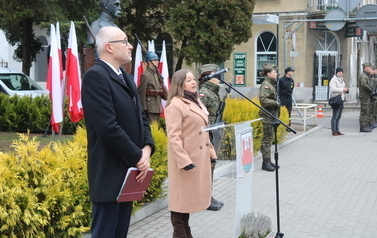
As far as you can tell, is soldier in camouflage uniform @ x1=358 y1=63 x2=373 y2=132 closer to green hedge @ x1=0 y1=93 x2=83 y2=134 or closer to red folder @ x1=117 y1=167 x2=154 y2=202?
green hedge @ x1=0 y1=93 x2=83 y2=134

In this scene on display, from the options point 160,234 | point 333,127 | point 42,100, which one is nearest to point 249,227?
point 160,234

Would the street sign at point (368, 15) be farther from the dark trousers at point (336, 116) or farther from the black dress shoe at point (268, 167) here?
the black dress shoe at point (268, 167)

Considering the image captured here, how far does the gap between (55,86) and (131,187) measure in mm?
7574

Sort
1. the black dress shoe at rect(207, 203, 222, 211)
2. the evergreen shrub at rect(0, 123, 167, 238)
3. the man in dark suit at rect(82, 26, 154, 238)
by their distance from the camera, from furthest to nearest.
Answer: the black dress shoe at rect(207, 203, 222, 211) → the evergreen shrub at rect(0, 123, 167, 238) → the man in dark suit at rect(82, 26, 154, 238)

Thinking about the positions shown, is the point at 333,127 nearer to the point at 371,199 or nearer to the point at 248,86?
the point at 371,199

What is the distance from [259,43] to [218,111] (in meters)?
26.9

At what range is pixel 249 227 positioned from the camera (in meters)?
5.89

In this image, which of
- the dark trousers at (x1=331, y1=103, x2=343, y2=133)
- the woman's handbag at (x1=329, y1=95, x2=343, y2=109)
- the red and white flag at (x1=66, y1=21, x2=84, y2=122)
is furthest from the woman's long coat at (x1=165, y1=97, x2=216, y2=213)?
the dark trousers at (x1=331, y1=103, x2=343, y2=133)

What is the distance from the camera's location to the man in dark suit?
13.0 ft

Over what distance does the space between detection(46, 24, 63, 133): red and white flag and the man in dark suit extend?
23.9 feet

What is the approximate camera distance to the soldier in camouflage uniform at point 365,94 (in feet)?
57.3

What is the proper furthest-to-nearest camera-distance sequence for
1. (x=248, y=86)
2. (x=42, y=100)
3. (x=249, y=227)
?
1. (x=248, y=86)
2. (x=42, y=100)
3. (x=249, y=227)

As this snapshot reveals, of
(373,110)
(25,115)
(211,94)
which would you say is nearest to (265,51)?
(373,110)

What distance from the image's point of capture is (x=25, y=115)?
1531 centimetres
